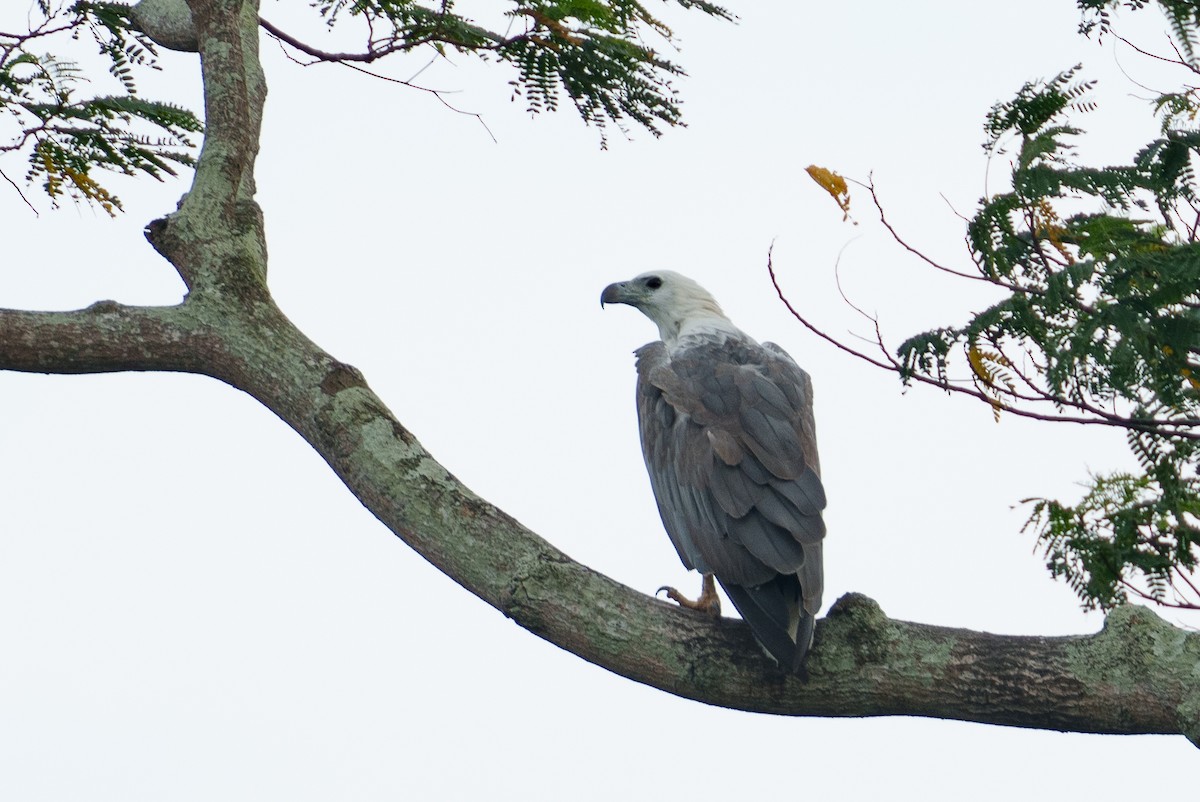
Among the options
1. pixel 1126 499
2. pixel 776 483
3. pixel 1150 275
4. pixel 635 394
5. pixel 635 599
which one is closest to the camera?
pixel 1150 275

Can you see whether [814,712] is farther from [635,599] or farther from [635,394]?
[635,394]

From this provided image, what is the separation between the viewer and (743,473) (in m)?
4.04

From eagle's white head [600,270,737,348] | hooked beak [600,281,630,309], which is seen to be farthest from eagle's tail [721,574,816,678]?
hooked beak [600,281,630,309]

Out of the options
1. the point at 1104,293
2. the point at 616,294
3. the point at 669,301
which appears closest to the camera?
the point at 1104,293

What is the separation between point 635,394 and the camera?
189 inches

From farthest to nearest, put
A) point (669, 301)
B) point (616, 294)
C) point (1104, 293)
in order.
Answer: point (616, 294), point (669, 301), point (1104, 293)

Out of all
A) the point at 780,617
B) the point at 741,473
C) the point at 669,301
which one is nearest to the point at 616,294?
the point at 669,301

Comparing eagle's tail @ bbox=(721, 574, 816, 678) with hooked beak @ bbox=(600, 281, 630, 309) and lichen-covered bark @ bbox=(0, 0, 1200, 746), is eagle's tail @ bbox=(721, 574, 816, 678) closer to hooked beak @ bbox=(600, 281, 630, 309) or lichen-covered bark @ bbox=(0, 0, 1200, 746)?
lichen-covered bark @ bbox=(0, 0, 1200, 746)

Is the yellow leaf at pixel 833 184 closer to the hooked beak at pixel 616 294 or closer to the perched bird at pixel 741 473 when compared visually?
the perched bird at pixel 741 473

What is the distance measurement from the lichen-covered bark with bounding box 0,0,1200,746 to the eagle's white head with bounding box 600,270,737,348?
205cm

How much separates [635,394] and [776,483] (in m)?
0.97

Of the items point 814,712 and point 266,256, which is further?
point 266,256

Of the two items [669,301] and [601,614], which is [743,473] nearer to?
[601,614]

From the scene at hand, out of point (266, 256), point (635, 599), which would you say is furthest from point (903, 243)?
point (266, 256)
